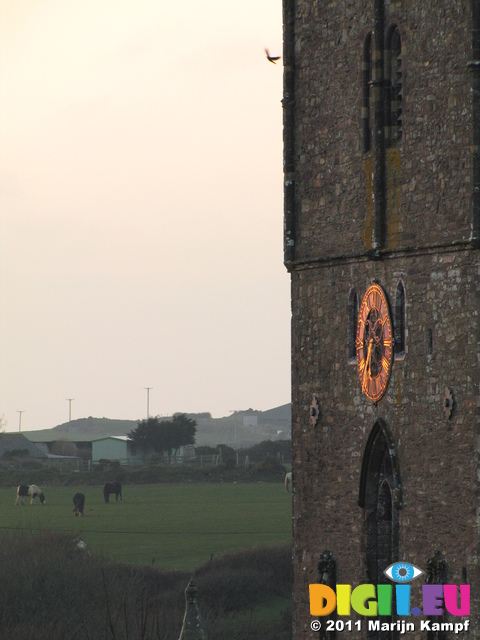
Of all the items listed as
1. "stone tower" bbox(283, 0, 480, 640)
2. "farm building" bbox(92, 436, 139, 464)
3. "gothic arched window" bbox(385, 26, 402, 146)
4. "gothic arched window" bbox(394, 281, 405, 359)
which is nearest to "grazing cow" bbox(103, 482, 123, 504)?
"farm building" bbox(92, 436, 139, 464)

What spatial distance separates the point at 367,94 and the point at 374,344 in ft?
14.7

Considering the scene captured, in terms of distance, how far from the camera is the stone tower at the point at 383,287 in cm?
2733

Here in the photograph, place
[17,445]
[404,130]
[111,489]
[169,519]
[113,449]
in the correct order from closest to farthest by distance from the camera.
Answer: [404,130] → [169,519] → [111,489] → [113,449] → [17,445]

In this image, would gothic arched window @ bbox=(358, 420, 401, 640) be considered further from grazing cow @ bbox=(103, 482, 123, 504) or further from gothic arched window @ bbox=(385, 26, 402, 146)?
grazing cow @ bbox=(103, 482, 123, 504)

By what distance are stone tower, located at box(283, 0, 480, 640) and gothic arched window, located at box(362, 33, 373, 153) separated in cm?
2

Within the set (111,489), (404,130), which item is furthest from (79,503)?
(404,130)

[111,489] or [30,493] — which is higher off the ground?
[111,489]

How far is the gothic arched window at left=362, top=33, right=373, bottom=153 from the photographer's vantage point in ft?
99.2

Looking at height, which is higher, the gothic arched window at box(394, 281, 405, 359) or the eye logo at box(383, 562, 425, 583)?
the gothic arched window at box(394, 281, 405, 359)

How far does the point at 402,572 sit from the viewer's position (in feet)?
93.9

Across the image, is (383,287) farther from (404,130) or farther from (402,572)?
(402,572)

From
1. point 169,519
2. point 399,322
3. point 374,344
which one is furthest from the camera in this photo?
point 169,519

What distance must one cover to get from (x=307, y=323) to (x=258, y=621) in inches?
900

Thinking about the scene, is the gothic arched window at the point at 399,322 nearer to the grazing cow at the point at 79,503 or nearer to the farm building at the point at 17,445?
the grazing cow at the point at 79,503
